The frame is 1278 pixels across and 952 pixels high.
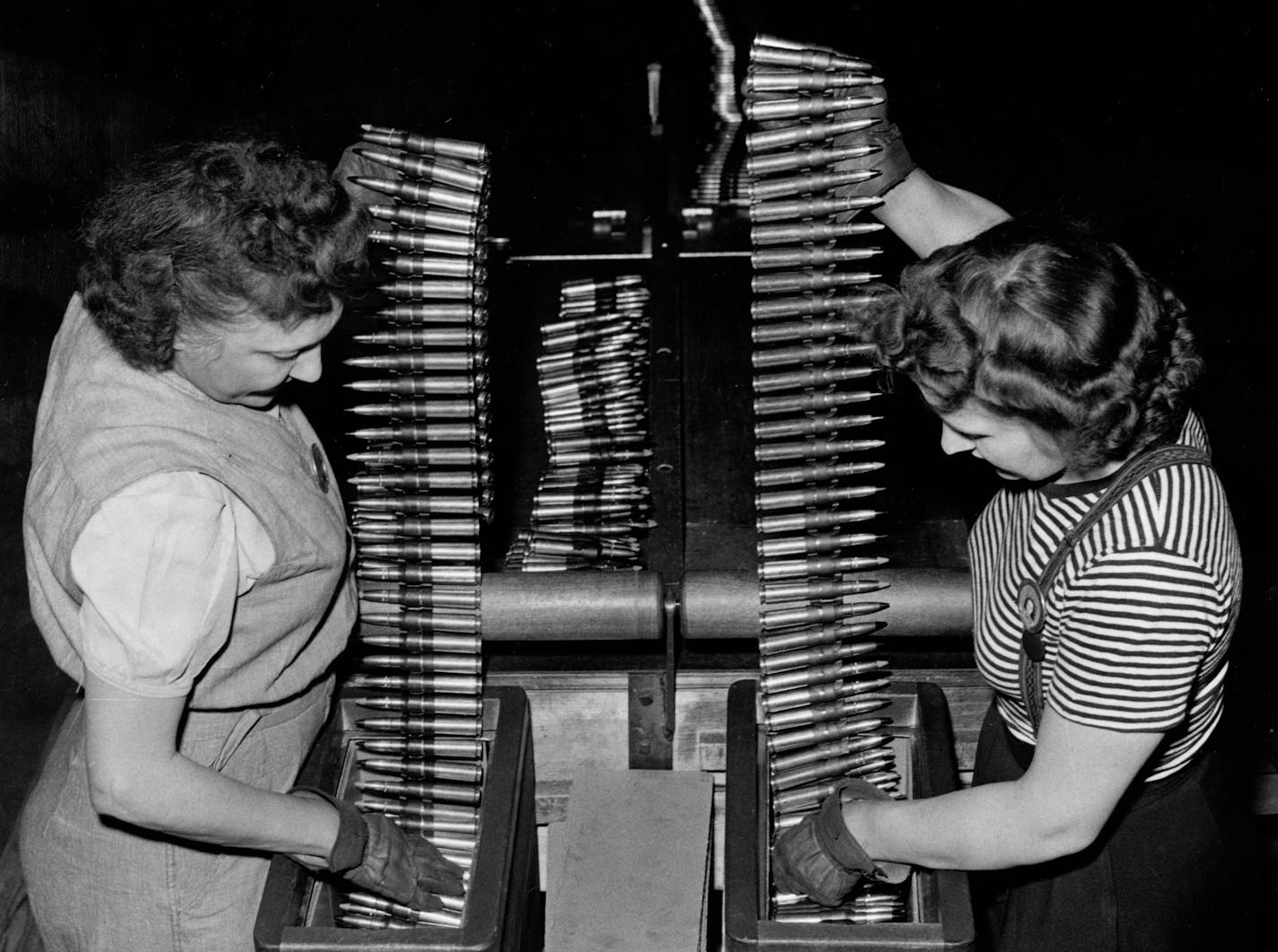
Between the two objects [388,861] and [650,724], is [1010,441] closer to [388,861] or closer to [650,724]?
[388,861]

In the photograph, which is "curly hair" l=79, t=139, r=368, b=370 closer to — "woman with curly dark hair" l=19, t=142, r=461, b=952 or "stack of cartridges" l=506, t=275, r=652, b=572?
"woman with curly dark hair" l=19, t=142, r=461, b=952

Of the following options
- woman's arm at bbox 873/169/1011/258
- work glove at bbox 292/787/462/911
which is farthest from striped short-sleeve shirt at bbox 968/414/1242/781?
work glove at bbox 292/787/462/911

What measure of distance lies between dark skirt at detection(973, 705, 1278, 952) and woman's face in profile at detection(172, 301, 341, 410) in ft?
4.39

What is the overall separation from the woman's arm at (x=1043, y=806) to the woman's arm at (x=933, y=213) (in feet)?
3.13

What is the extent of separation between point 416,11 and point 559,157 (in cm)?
92

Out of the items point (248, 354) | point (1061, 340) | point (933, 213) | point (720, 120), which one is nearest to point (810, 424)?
point (933, 213)

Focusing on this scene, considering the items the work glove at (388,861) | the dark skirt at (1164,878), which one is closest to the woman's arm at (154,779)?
the work glove at (388,861)

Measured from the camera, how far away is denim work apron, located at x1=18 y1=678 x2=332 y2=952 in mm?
1943

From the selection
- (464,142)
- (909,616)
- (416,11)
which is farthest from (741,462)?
(416,11)

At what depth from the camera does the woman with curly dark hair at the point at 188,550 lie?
159 centimetres

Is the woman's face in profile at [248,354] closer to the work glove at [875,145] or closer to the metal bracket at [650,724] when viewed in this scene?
the work glove at [875,145]

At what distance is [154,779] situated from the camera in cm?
160

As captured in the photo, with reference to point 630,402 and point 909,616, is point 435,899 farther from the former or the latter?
point 630,402

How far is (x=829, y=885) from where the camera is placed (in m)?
2.01
